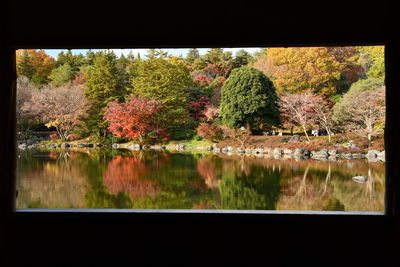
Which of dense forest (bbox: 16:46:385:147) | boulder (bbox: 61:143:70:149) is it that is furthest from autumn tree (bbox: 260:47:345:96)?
boulder (bbox: 61:143:70:149)

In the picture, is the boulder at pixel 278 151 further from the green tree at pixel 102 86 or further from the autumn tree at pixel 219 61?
the green tree at pixel 102 86

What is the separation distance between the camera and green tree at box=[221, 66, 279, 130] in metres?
8.41

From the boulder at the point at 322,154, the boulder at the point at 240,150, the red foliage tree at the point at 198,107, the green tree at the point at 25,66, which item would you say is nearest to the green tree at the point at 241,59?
the red foliage tree at the point at 198,107

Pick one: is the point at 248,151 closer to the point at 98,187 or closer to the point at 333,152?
the point at 333,152

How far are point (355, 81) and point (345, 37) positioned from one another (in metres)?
7.68

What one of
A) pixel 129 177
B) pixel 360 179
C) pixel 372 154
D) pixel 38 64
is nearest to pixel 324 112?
pixel 372 154

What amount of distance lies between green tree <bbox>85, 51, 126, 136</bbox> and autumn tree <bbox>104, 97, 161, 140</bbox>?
0.80 ft

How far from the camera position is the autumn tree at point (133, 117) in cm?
821

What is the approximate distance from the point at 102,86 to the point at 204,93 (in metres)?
2.54

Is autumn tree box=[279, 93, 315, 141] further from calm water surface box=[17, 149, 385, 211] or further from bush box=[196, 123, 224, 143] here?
bush box=[196, 123, 224, 143]

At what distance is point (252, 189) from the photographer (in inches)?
336
